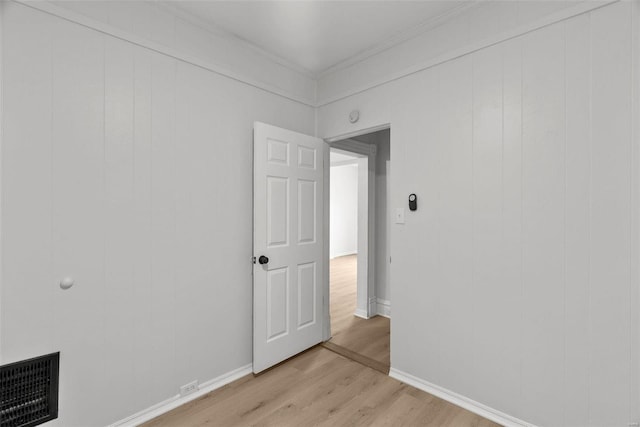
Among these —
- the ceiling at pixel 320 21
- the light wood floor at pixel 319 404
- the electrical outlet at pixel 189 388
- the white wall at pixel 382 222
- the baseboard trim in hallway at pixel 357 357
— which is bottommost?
the light wood floor at pixel 319 404

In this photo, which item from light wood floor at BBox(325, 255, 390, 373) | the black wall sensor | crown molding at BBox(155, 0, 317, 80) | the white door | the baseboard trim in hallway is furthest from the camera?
light wood floor at BBox(325, 255, 390, 373)

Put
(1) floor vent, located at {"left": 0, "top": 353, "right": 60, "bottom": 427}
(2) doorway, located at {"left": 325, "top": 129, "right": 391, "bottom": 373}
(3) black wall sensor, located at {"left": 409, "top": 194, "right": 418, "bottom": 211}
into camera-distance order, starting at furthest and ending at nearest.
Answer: (2) doorway, located at {"left": 325, "top": 129, "right": 391, "bottom": 373}
(3) black wall sensor, located at {"left": 409, "top": 194, "right": 418, "bottom": 211}
(1) floor vent, located at {"left": 0, "top": 353, "right": 60, "bottom": 427}

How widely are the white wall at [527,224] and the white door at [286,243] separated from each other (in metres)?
0.81

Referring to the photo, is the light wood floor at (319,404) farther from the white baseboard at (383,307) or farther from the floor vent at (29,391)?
the white baseboard at (383,307)

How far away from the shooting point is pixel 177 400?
2143 mm

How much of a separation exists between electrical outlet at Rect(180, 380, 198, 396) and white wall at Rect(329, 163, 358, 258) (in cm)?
655

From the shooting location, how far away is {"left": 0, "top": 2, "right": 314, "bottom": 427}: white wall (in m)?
1.59

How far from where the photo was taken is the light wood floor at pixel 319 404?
198 centimetres

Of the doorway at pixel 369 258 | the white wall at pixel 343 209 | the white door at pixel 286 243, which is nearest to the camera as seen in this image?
the white door at pixel 286 243

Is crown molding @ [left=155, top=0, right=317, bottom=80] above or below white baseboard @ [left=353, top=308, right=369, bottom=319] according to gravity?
above

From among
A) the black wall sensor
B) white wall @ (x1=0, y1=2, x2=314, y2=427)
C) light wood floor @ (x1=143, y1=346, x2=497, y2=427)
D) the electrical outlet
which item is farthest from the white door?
the black wall sensor

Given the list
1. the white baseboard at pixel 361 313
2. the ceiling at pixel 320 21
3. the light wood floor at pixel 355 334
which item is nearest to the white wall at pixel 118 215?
the ceiling at pixel 320 21

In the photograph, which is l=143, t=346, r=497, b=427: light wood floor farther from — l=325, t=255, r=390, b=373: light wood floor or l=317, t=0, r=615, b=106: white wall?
l=317, t=0, r=615, b=106: white wall

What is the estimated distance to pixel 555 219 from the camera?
5.80 ft
